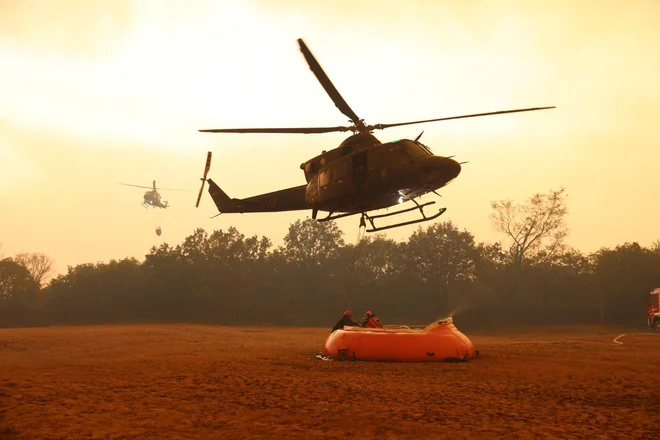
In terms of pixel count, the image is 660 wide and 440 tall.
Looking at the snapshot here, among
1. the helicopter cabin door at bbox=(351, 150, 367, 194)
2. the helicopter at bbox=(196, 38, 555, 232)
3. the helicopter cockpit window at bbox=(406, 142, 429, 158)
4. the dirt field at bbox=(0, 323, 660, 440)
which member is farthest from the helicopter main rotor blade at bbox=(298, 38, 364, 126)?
the dirt field at bbox=(0, 323, 660, 440)

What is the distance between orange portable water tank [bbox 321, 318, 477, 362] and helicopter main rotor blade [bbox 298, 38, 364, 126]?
717cm

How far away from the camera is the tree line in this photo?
49.5 meters

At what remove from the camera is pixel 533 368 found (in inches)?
583

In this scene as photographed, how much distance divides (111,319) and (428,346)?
47231 mm

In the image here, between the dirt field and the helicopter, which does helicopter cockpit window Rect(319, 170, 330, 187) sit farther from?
the dirt field

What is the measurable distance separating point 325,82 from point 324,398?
713 centimetres

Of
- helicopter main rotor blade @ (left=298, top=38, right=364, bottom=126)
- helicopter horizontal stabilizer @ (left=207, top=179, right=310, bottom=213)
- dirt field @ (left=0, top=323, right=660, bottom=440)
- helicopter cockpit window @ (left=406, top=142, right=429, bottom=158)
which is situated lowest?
dirt field @ (left=0, top=323, right=660, bottom=440)

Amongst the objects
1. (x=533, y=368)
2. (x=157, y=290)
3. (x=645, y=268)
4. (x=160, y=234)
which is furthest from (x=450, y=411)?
(x=160, y=234)

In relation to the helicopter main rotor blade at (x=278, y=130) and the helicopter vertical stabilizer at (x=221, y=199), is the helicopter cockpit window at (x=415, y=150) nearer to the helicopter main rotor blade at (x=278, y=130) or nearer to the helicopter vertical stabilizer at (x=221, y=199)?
the helicopter main rotor blade at (x=278, y=130)

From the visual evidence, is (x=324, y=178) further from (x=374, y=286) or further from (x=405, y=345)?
(x=374, y=286)

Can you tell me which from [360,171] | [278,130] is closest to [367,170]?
[360,171]

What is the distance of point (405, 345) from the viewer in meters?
16.4

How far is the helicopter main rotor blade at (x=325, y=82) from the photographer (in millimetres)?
11623

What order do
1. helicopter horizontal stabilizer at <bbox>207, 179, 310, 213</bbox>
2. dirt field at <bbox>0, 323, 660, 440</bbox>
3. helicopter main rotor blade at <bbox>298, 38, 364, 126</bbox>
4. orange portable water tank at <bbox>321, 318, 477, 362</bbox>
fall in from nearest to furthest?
dirt field at <bbox>0, 323, 660, 440</bbox>
helicopter main rotor blade at <bbox>298, 38, 364, 126</bbox>
orange portable water tank at <bbox>321, 318, 477, 362</bbox>
helicopter horizontal stabilizer at <bbox>207, 179, 310, 213</bbox>
